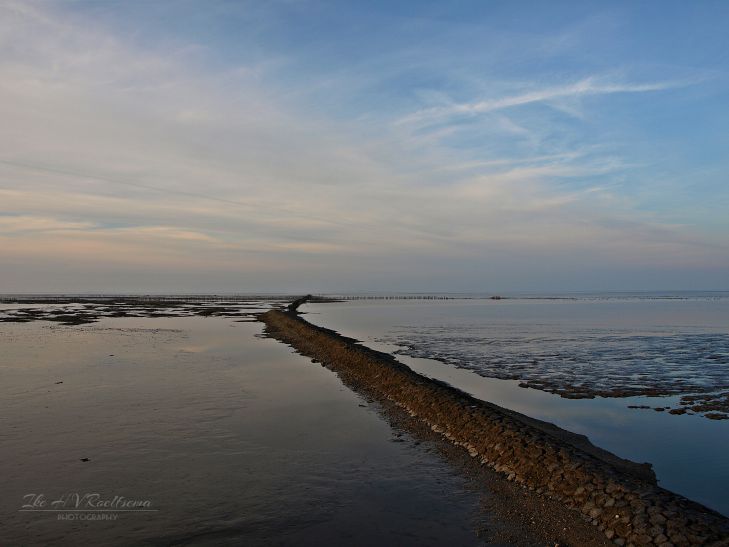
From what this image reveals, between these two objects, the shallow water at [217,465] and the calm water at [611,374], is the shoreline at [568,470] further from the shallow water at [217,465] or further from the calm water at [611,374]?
the shallow water at [217,465]

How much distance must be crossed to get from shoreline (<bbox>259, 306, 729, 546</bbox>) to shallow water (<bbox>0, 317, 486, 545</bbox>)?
1.45m

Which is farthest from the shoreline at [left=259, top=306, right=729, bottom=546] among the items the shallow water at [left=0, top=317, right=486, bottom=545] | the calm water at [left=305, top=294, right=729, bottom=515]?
the shallow water at [left=0, top=317, right=486, bottom=545]

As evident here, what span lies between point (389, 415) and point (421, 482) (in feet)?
22.0

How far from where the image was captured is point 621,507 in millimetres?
8953

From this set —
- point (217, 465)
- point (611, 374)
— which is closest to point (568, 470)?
point (217, 465)

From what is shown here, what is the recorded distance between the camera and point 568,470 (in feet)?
34.8

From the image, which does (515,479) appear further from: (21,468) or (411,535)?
(21,468)

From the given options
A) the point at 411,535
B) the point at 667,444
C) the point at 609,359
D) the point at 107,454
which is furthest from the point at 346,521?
the point at 609,359

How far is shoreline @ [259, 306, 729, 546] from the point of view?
27.0ft

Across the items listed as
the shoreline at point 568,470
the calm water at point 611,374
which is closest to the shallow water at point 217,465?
the shoreline at point 568,470

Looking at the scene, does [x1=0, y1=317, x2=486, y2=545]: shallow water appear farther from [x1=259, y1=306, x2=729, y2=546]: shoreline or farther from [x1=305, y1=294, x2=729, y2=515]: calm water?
[x1=305, y1=294, x2=729, y2=515]: calm water

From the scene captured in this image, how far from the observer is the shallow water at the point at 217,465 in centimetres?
864

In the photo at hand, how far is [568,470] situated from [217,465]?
25.5 ft

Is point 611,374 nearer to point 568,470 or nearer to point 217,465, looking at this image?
point 568,470
